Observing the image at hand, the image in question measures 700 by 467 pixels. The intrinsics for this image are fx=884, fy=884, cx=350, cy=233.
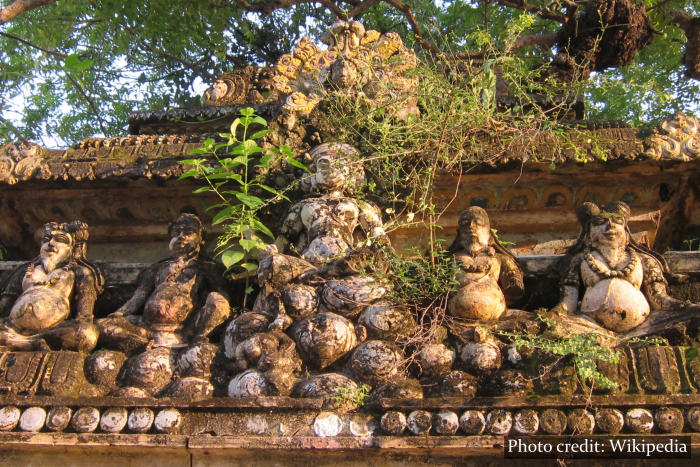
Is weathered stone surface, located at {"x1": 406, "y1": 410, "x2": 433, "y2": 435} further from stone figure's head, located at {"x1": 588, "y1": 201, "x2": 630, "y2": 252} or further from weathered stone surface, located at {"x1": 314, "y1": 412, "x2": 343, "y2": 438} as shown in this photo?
stone figure's head, located at {"x1": 588, "y1": 201, "x2": 630, "y2": 252}

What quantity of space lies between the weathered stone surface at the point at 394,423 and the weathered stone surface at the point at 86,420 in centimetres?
144

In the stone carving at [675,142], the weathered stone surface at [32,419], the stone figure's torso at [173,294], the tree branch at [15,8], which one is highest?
the tree branch at [15,8]

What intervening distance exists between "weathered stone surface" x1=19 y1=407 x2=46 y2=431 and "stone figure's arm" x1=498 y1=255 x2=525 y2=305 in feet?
8.91

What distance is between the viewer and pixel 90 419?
445 centimetres

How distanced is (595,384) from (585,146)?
2.60m

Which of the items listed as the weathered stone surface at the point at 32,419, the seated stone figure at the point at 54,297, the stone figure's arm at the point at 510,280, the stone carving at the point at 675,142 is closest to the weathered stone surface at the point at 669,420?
the stone figure's arm at the point at 510,280

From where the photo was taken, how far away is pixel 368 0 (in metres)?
11.8

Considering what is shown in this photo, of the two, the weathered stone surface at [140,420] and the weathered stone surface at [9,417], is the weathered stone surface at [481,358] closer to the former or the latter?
the weathered stone surface at [140,420]

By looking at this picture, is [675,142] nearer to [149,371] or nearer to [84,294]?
[149,371]

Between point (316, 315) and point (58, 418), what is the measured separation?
147 centimetres

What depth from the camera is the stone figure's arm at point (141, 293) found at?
567cm

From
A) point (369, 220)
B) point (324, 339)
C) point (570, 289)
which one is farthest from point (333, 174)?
point (570, 289)

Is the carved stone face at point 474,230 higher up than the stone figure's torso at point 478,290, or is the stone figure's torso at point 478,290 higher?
the carved stone face at point 474,230

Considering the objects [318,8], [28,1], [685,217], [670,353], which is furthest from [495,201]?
[318,8]
